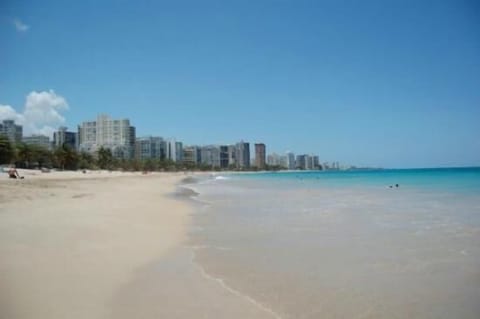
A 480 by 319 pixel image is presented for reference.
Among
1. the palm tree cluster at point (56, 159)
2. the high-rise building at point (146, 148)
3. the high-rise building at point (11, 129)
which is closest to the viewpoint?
the palm tree cluster at point (56, 159)

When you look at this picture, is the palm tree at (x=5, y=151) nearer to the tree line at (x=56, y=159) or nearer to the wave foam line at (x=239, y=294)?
the tree line at (x=56, y=159)

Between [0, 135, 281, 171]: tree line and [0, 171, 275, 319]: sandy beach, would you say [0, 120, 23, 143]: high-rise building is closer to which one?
[0, 135, 281, 171]: tree line

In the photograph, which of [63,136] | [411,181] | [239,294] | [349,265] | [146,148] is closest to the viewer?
[239,294]

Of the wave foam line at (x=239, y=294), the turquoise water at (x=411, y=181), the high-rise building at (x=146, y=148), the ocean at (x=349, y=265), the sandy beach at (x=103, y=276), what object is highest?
the high-rise building at (x=146, y=148)

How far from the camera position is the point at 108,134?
179 metres

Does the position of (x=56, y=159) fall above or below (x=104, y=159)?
below

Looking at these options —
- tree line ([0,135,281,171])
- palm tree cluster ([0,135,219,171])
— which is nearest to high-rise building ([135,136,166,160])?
tree line ([0,135,281,171])

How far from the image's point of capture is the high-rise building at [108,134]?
577 feet

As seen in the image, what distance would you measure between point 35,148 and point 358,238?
96533 mm

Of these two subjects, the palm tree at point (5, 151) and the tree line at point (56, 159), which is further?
the tree line at point (56, 159)

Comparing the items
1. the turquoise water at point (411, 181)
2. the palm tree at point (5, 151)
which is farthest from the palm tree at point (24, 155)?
the turquoise water at point (411, 181)

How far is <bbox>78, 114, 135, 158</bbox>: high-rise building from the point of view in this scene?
176m

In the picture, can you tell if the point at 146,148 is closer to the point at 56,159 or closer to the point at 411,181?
the point at 56,159

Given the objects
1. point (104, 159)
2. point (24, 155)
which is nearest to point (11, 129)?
point (104, 159)
